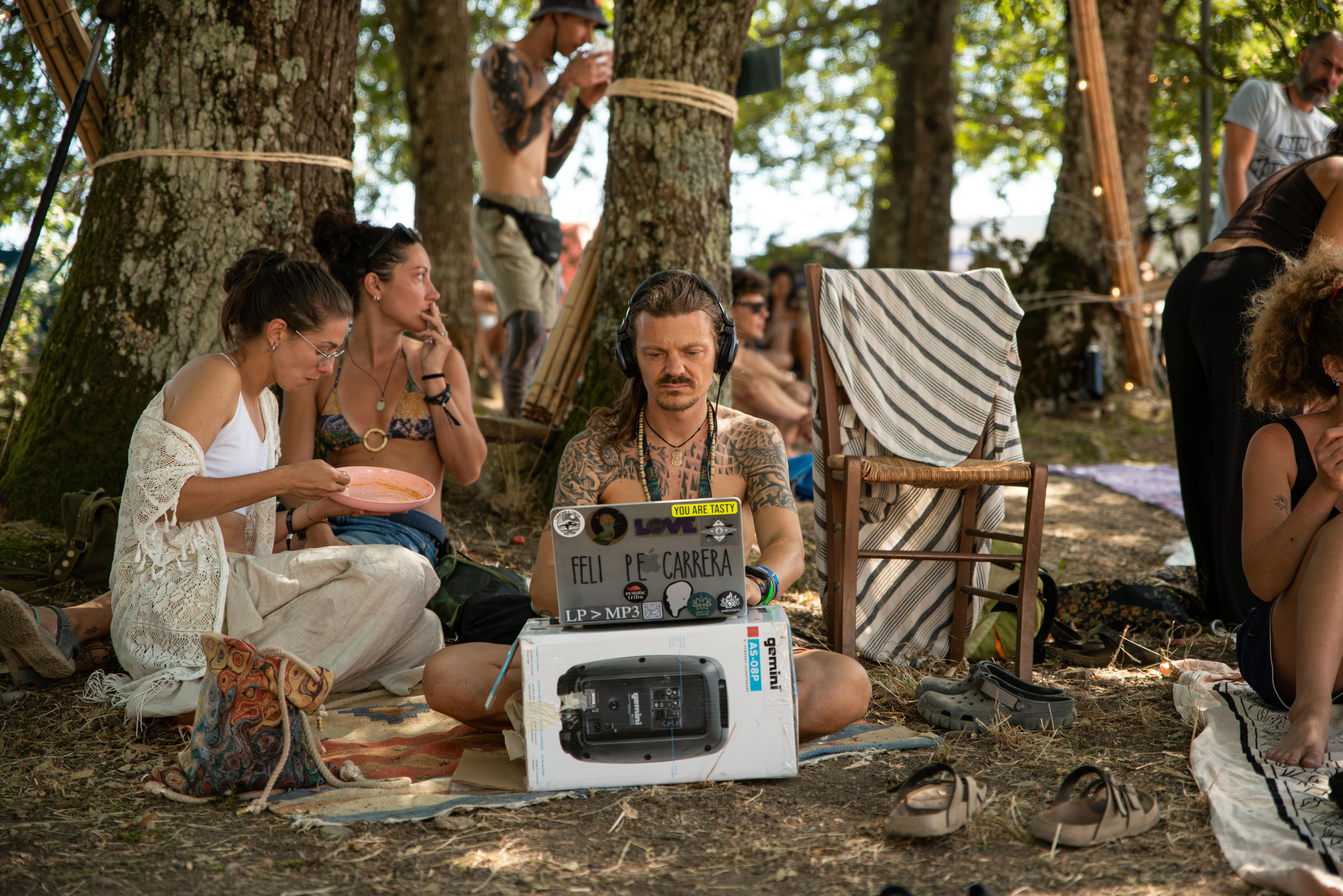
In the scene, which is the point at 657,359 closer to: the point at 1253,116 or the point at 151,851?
the point at 151,851

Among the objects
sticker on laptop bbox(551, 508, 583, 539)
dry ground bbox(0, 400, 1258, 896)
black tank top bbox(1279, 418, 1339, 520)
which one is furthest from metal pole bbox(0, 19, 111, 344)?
black tank top bbox(1279, 418, 1339, 520)

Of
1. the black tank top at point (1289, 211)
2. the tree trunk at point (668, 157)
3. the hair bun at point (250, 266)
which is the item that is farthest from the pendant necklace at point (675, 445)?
the black tank top at point (1289, 211)

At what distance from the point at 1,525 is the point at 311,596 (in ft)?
5.74

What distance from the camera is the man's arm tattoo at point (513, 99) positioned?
5.09m

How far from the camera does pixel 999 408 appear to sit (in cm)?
336

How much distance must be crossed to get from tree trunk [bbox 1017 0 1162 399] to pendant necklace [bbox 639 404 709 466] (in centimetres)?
561

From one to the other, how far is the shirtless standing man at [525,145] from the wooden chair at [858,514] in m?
2.32

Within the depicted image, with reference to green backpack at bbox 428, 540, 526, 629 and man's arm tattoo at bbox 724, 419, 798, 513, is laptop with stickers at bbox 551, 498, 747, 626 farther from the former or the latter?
green backpack at bbox 428, 540, 526, 629

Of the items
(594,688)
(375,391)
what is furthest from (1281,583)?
(375,391)

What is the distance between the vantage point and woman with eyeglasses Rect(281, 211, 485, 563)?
10.7 feet

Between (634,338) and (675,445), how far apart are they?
30 cm

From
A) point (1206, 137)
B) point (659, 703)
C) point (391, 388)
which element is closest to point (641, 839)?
point (659, 703)

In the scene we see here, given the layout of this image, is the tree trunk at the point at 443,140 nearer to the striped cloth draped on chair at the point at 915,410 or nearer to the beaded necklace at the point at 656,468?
the striped cloth draped on chair at the point at 915,410

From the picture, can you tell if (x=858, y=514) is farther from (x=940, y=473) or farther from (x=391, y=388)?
(x=391, y=388)
